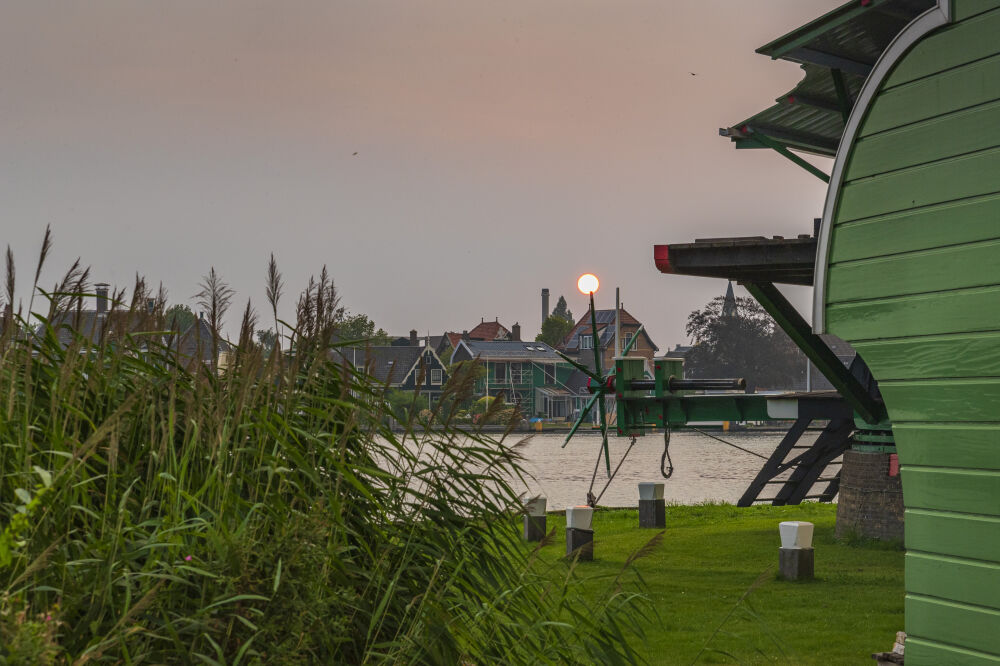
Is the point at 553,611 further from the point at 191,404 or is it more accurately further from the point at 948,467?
the point at 948,467

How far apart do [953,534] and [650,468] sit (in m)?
47.7

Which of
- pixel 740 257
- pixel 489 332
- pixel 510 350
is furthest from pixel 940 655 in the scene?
pixel 489 332

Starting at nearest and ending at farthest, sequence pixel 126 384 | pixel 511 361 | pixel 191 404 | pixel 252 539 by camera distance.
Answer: pixel 252 539 < pixel 191 404 < pixel 126 384 < pixel 511 361

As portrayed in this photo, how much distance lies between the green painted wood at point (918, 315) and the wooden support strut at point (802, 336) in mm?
4171

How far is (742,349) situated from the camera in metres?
99.9

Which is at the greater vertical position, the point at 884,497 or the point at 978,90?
the point at 978,90

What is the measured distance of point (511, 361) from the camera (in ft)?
274

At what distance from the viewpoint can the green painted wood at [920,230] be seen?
4.81 metres

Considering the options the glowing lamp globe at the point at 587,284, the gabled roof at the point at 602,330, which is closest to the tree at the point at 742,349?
the gabled roof at the point at 602,330

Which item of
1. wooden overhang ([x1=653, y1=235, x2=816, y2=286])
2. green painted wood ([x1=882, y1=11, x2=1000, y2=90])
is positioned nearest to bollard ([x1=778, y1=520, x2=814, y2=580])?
wooden overhang ([x1=653, y1=235, x2=816, y2=286])

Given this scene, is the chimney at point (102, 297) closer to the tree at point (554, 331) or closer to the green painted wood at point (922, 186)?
the green painted wood at point (922, 186)

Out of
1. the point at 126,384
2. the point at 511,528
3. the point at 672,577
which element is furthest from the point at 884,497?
the point at 126,384

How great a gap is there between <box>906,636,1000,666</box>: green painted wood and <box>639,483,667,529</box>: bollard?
1061 cm

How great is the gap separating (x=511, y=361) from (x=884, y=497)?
70344 millimetres
